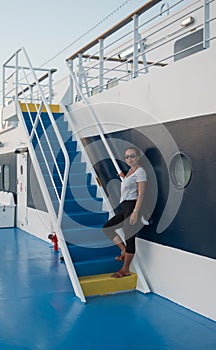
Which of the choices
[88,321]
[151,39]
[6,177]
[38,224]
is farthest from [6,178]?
[88,321]

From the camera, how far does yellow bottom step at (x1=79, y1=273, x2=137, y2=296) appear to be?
445cm

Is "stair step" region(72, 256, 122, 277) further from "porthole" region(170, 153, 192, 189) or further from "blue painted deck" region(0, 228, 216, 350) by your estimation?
"porthole" region(170, 153, 192, 189)

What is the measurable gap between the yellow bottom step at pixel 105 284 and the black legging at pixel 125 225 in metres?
0.35

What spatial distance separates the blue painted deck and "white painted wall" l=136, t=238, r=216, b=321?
0.11 metres

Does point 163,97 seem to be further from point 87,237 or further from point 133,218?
point 87,237

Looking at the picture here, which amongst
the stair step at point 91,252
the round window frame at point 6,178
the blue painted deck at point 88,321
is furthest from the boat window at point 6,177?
the stair step at point 91,252

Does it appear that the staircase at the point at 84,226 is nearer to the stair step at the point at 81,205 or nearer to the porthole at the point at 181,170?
the stair step at the point at 81,205

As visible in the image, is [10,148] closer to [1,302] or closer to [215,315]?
[1,302]

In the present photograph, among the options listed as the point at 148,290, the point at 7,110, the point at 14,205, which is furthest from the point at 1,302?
the point at 14,205

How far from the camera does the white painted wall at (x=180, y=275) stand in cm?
383

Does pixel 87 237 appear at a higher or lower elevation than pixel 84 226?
lower

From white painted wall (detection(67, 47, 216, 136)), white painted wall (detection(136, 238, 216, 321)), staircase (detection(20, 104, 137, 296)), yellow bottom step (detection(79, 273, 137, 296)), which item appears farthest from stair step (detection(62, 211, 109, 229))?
white painted wall (detection(67, 47, 216, 136))

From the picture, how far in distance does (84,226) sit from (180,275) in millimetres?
1473

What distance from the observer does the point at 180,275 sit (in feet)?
13.8
